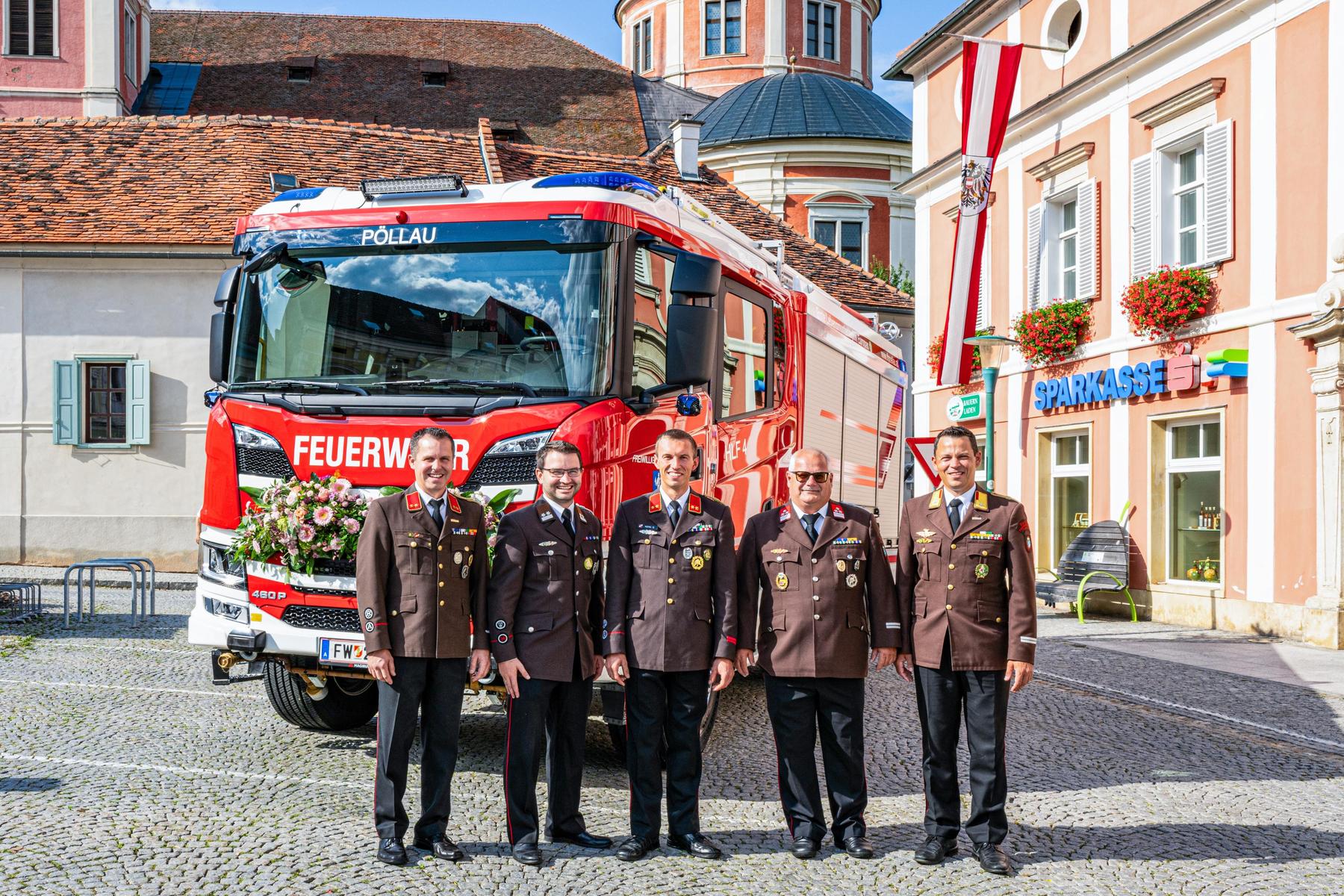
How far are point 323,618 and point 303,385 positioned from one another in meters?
1.17

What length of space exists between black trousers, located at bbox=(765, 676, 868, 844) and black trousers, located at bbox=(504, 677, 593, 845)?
2.60 feet

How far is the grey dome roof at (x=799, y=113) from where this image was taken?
3803 centimetres

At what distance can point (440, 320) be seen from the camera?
6.71 metres

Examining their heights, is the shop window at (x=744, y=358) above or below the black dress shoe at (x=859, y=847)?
above

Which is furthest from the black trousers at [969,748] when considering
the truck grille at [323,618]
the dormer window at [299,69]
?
the dormer window at [299,69]

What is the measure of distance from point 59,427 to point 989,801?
729 inches

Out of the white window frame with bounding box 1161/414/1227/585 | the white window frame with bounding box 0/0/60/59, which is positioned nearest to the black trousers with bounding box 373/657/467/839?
the white window frame with bounding box 1161/414/1227/585

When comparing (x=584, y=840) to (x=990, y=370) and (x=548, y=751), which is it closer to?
(x=548, y=751)

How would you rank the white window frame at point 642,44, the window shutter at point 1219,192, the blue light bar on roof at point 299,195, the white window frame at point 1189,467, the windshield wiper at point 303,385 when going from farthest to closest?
the white window frame at point 642,44
the white window frame at point 1189,467
the window shutter at point 1219,192
the blue light bar on roof at point 299,195
the windshield wiper at point 303,385

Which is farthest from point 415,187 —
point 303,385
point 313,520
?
point 313,520

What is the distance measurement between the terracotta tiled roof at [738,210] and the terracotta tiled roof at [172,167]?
4.88ft

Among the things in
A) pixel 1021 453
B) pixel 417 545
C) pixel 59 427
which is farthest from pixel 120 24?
pixel 417 545

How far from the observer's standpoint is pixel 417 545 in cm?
539

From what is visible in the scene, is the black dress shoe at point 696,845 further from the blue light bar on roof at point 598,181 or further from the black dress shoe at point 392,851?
the blue light bar on roof at point 598,181
